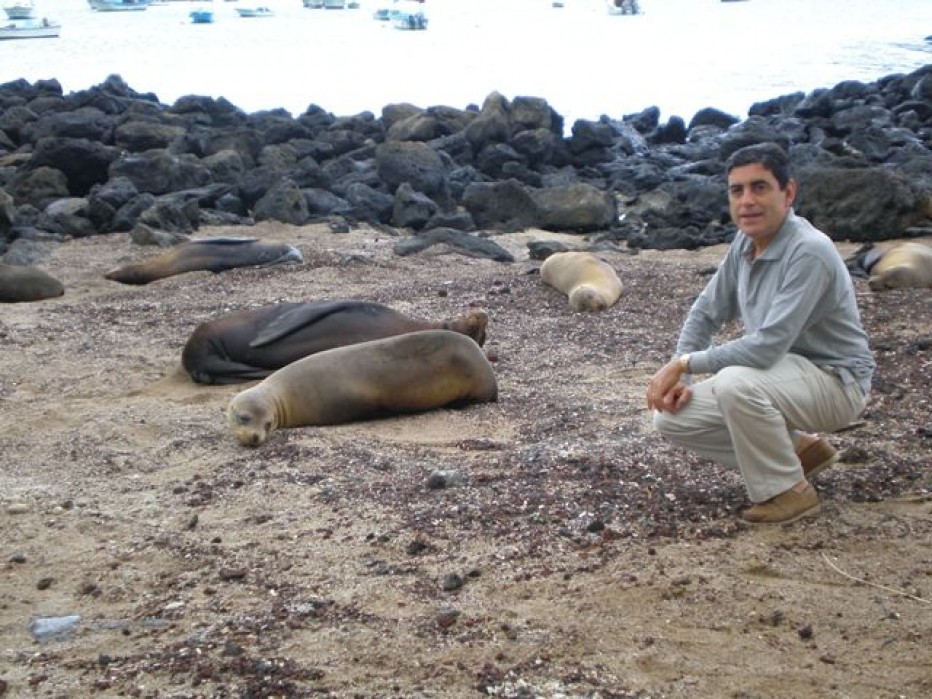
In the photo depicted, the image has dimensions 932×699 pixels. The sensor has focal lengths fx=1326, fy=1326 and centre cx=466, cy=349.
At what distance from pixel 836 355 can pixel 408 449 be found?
83.8 inches

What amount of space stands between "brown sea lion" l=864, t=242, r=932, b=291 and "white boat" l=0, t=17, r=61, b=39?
4794 centimetres

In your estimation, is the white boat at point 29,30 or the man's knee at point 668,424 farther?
the white boat at point 29,30

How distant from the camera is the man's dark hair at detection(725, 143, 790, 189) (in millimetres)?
4500

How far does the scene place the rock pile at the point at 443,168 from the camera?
41.1ft

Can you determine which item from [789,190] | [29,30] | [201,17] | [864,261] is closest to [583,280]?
[864,261]

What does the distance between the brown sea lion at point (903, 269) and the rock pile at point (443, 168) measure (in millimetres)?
2123

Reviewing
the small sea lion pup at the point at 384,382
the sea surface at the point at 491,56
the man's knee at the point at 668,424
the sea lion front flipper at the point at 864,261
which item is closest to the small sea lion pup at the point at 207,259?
the small sea lion pup at the point at 384,382

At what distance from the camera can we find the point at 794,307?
14.4 ft

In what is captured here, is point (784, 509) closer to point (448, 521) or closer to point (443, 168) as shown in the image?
point (448, 521)

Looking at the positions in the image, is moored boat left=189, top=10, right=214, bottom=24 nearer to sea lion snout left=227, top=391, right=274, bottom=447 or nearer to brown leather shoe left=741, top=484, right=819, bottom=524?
sea lion snout left=227, top=391, right=274, bottom=447

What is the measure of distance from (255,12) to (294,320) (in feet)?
241

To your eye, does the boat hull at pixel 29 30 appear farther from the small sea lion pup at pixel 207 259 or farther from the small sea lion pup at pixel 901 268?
the small sea lion pup at pixel 901 268

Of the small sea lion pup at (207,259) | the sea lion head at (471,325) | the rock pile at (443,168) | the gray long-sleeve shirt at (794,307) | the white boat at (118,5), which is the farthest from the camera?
the white boat at (118,5)

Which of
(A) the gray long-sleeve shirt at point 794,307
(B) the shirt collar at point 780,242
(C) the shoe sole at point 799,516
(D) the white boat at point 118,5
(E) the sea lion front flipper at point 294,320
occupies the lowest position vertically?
(D) the white boat at point 118,5
